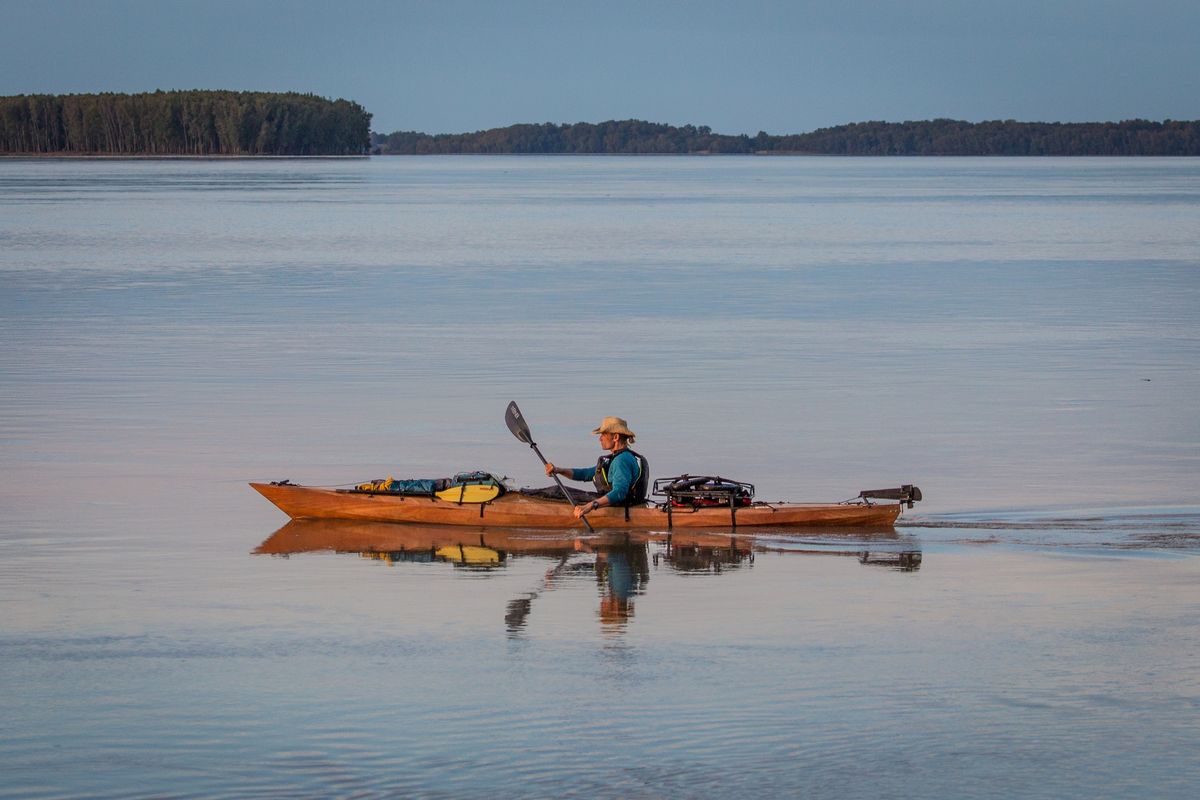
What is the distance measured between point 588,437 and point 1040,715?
33.2 feet

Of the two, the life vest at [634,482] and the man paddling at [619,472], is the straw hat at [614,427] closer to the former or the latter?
the man paddling at [619,472]

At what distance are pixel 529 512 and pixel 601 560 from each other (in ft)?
→ 4.20

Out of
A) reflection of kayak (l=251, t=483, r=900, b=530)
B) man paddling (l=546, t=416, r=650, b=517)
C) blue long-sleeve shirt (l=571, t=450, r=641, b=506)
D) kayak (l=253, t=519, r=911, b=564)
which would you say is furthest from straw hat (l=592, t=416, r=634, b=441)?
kayak (l=253, t=519, r=911, b=564)

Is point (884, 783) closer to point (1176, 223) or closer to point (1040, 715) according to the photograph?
point (1040, 715)

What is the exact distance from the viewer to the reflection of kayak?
52.5 ft

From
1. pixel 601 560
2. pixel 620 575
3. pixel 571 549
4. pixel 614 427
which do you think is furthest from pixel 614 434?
pixel 620 575

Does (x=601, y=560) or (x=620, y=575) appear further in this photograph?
(x=601, y=560)

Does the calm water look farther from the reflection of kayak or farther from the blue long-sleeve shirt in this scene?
the blue long-sleeve shirt

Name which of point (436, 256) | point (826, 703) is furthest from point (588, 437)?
point (436, 256)

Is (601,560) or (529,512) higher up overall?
(529,512)

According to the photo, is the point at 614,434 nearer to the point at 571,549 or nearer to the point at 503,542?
the point at 571,549

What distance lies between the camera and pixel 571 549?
51.8 feet

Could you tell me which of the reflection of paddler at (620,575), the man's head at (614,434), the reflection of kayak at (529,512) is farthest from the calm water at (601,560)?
the man's head at (614,434)

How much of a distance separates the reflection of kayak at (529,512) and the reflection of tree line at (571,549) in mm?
97
